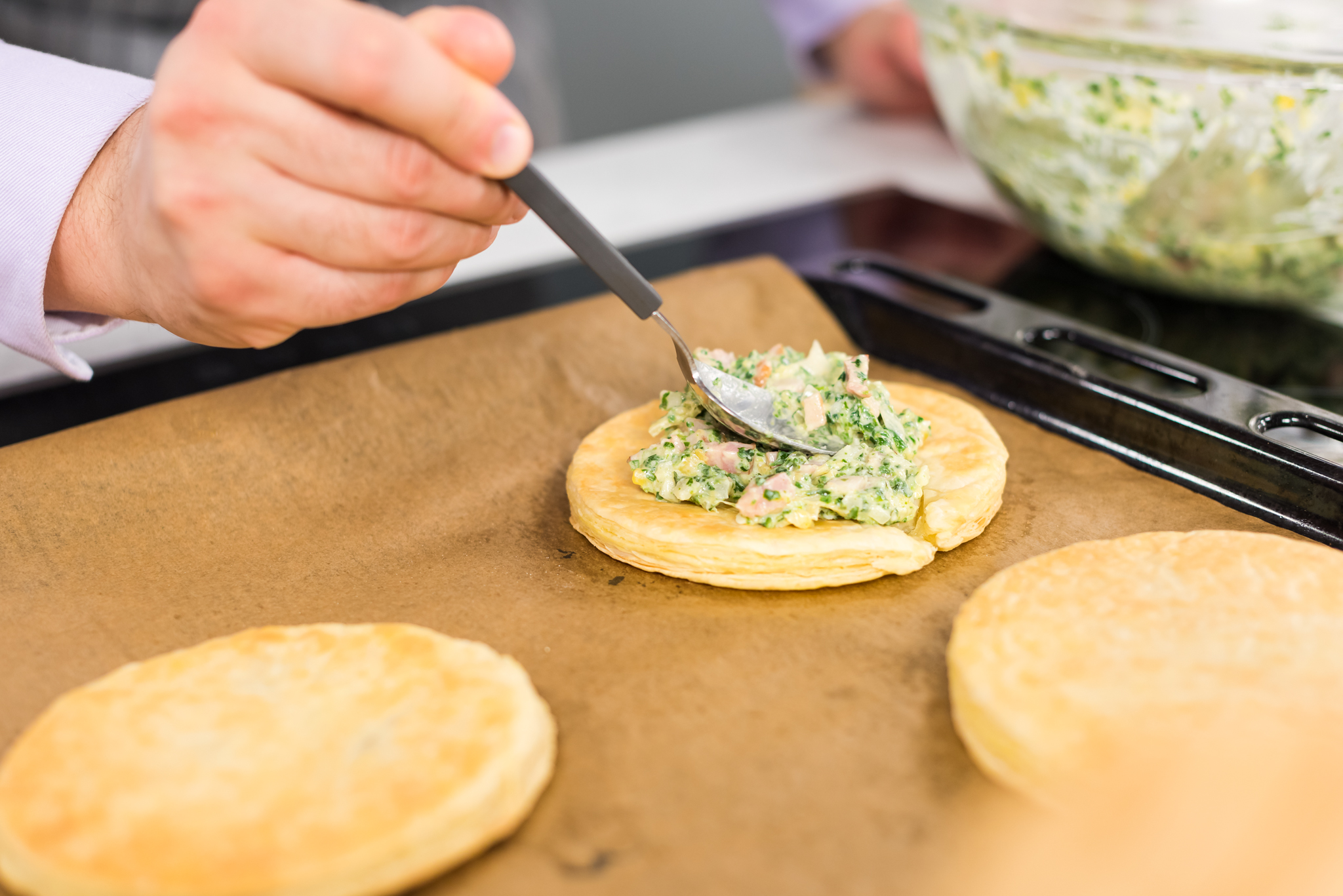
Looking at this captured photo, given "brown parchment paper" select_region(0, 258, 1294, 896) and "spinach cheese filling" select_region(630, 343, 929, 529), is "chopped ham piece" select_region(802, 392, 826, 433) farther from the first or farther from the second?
"brown parchment paper" select_region(0, 258, 1294, 896)

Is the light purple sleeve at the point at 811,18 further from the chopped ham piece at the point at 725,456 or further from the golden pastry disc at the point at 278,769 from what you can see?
the golden pastry disc at the point at 278,769

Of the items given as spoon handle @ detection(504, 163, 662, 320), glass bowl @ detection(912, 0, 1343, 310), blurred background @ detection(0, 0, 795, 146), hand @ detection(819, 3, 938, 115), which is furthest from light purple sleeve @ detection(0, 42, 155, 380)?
blurred background @ detection(0, 0, 795, 146)

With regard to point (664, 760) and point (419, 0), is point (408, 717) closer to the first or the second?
point (664, 760)

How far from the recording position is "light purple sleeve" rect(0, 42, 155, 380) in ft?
5.98

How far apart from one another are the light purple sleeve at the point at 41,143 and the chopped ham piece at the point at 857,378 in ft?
4.66

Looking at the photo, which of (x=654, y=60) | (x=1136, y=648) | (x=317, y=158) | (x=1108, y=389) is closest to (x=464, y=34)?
(x=317, y=158)

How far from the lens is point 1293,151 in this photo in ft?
7.37

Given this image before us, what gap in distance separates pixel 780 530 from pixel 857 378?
353 mm

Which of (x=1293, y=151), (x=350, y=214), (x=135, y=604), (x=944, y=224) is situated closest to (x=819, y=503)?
(x=350, y=214)

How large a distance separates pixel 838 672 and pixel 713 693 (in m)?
0.20

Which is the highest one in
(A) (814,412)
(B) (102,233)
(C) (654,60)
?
(B) (102,233)

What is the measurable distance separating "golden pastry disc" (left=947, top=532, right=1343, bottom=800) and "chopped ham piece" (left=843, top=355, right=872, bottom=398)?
438 millimetres

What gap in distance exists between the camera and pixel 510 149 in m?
1.44

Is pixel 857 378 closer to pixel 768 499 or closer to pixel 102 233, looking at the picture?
pixel 768 499
